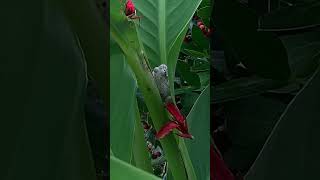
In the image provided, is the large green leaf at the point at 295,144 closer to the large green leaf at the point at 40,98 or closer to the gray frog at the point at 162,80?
the gray frog at the point at 162,80

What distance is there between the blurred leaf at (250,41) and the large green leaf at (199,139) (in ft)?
0.35

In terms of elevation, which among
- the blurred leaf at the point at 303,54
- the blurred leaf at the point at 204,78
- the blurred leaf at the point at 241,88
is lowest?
the blurred leaf at the point at 241,88

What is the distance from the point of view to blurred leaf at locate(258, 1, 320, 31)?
80cm

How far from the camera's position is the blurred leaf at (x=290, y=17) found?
2.64 feet

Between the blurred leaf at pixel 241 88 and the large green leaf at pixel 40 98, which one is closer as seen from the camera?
the large green leaf at pixel 40 98

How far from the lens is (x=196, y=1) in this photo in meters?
0.76

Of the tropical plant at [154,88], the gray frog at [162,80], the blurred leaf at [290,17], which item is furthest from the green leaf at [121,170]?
the blurred leaf at [290,17]

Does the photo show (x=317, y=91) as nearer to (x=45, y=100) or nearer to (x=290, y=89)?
(x=290, y=89)

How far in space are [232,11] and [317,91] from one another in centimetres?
20

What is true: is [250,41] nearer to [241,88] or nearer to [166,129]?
[241,88]

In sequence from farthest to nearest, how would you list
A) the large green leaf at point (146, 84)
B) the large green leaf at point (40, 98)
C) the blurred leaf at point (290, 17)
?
the blurred leaf at point (290, 17) < the large green leaf at point (146, 84) < the large green leaf at point (40, 98)

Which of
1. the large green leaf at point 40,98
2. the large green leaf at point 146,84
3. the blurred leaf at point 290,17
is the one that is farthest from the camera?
the blurred leaf at point 290,17

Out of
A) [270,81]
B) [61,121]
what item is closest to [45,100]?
[61,121]

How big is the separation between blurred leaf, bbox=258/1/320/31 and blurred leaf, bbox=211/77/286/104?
94mm
